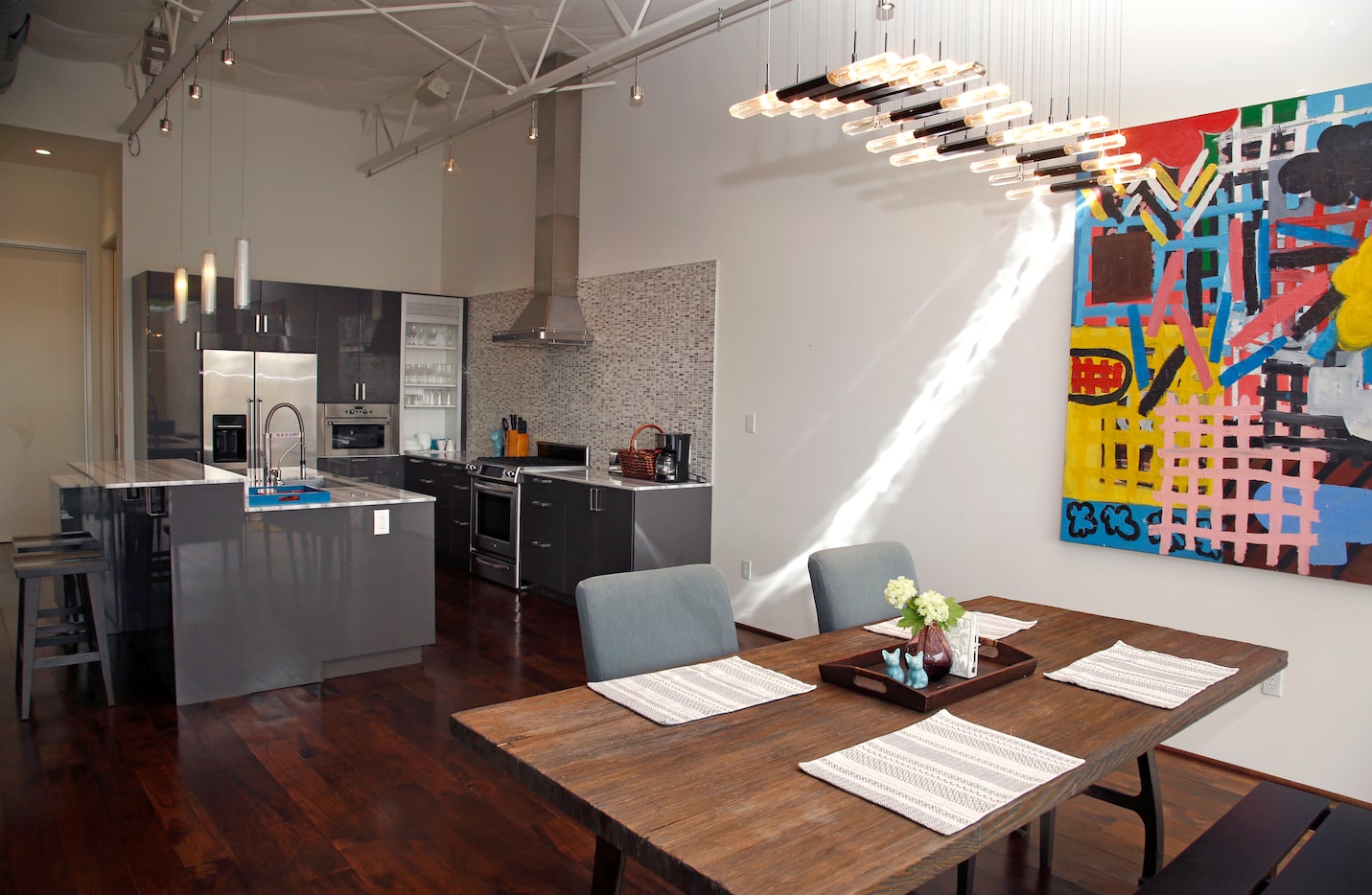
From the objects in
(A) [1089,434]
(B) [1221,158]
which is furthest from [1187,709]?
(B) [1221,158]

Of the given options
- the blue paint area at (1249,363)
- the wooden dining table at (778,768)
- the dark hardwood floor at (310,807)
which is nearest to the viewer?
the wooden dining table at (778,768)

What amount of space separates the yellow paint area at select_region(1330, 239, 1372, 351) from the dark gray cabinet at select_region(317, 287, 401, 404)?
665cm

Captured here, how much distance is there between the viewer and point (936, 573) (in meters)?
4.16

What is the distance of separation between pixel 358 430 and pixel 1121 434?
603 cm

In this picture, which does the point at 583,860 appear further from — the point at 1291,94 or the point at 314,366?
the point at 314,366

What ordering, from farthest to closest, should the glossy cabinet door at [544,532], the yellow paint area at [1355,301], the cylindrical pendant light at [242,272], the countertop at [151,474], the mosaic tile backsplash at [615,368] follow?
the glossy cabinet door at [544,532] < the mosaic tile backsplash at [615,368] < the cylindrical pendant light at [242,272] < the countertop at [151,474] < the yellow paint area at [1355,301]

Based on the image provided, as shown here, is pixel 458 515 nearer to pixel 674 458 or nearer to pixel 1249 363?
pixel 674 458

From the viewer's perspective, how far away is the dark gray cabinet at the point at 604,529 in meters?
5.12

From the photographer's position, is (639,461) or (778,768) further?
(639,461)

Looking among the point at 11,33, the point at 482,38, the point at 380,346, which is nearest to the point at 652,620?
the point at 11,33

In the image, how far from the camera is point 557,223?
6.36 meters

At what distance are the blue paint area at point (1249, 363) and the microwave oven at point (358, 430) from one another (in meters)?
6.32

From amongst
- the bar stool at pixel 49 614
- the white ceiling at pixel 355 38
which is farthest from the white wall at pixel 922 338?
the bar stool at pixel 49 614

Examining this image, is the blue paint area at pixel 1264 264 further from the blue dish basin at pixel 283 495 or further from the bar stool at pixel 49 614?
the bar stool at pixel 49 614
